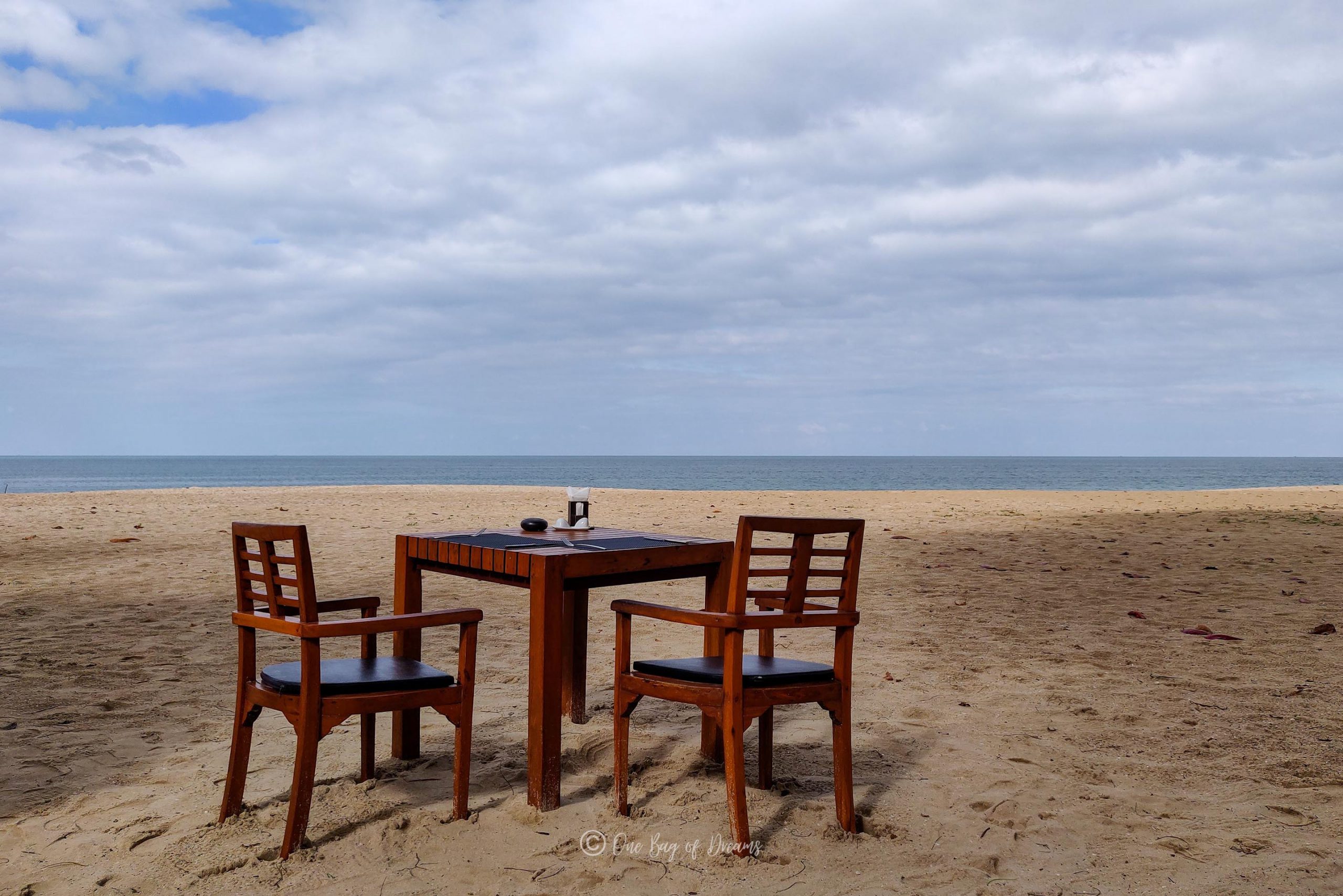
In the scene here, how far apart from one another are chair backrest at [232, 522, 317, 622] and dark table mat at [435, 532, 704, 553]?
72cm

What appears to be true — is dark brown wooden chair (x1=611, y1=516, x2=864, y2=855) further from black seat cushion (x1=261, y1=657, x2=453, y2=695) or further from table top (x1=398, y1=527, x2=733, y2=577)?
black seat cushion (x1=261, y1=657, x2=453, y2=695)

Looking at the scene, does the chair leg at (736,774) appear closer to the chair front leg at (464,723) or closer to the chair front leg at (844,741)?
the chair front leg at (844,741)

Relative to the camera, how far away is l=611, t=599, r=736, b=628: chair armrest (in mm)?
3066

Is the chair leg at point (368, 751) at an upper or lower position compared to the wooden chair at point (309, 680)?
lower

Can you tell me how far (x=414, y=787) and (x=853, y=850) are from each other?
1.65 metres

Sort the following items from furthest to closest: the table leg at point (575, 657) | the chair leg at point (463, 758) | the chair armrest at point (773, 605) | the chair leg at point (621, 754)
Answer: the table leg at point (575, 657)
the chair armrest at point (773, 605)
the chair leg at point (621, 754)
the chair leg at point (463, 758)

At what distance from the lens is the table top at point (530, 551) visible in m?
3.40

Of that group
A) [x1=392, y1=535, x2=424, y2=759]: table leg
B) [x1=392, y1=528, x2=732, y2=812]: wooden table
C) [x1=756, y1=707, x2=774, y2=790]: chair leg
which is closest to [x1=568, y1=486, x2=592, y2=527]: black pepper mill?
[x1=392, y1=528, x2=732, y2=812]: wooden table

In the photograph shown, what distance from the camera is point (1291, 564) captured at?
30.6 ft

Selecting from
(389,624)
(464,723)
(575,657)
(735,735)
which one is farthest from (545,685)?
(575,657)

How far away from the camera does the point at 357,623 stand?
303 cm

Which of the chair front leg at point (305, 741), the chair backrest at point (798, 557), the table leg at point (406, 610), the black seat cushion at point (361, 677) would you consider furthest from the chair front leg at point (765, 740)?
the chair front leg at point (305, 741)

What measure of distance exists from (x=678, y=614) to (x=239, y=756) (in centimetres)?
156

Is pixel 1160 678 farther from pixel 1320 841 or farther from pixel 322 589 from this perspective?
pixel 322 589
